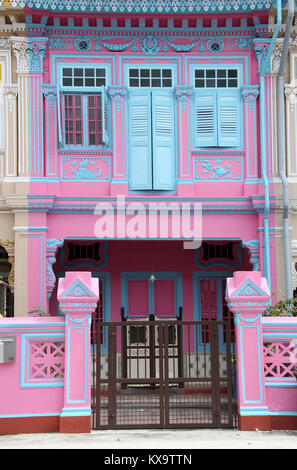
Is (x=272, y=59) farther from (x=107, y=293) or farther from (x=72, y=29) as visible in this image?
(x=107, y=293)

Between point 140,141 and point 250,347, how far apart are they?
5358 millimetres

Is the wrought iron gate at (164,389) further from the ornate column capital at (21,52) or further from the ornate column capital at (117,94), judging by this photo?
the ornate column capital at (21,52)

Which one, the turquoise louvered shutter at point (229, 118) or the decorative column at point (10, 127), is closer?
the decorative column at point (10, 127)

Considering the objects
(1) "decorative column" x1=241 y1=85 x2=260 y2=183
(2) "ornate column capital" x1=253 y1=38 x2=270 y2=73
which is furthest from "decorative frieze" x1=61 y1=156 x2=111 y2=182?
(2) "ornate column capital" x1=253 y1=38 x2=270 y2=73

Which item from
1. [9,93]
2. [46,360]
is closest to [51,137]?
[9,93]

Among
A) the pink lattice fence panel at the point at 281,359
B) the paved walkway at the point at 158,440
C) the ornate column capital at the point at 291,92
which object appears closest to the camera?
the paved walkway at the point at 158,440

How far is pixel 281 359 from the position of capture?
32.9 ft

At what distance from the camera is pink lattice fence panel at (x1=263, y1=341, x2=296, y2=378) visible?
10.0 meters

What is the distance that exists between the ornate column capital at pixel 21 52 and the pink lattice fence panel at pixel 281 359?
277 inches

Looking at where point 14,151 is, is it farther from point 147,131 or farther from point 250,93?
point 250,93

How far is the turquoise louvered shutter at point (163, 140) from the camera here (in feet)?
45.7

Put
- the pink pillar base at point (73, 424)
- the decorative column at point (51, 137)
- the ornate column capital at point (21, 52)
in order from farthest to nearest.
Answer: the ornate column capital at point (21, 52)
the decorative column at point (51, 137)
the pink pillar base at point (73, 424)

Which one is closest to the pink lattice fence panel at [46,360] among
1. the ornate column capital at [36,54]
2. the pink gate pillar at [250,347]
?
the pink gate pillar at [250,347]

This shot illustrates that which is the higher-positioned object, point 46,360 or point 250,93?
point 250,93
